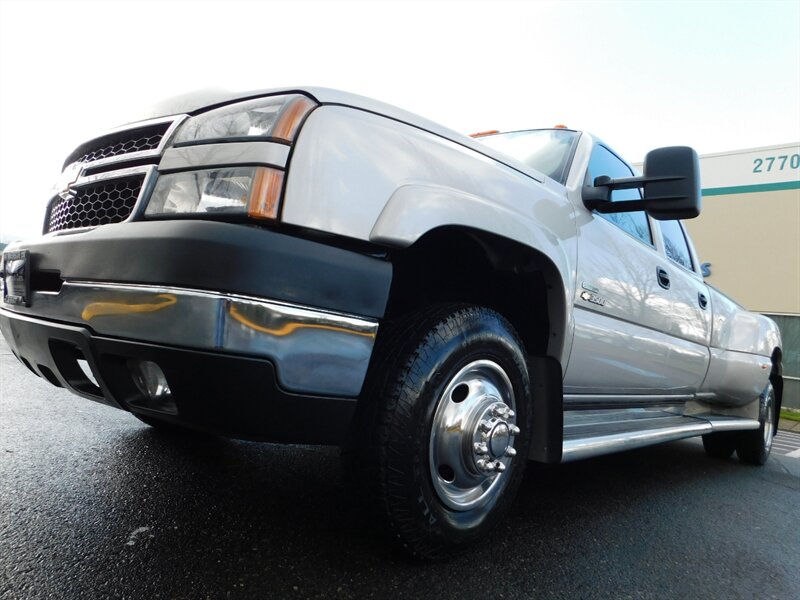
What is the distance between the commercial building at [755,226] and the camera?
15375 mm

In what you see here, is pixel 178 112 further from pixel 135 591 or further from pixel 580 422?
pixel 580 422

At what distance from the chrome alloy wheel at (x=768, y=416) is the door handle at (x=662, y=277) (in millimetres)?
2444

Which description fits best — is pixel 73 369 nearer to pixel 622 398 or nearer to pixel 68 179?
pixel 68 179

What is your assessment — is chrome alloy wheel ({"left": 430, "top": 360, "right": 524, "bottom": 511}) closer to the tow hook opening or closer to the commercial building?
the tow hook opening

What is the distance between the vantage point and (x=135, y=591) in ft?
4.67

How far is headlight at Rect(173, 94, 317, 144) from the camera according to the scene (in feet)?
4.77

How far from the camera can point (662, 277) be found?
10.3 ft

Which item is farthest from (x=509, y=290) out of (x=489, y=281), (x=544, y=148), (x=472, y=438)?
(x=544, y=148)

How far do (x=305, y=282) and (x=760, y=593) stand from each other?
6.27 feet

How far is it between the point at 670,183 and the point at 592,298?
57 centimetres

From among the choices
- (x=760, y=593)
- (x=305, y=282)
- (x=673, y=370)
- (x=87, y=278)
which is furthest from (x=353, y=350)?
(x=673, y=370)

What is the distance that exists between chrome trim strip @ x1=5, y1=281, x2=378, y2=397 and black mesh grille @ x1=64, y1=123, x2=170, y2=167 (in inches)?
18.8

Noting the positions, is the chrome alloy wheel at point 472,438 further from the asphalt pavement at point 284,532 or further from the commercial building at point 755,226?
the commercial building at point 755,226

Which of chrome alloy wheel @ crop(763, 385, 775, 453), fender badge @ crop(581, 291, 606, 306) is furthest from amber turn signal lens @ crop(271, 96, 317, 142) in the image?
chrome alloy wheel @ crop(763, 385, 775, 453)
